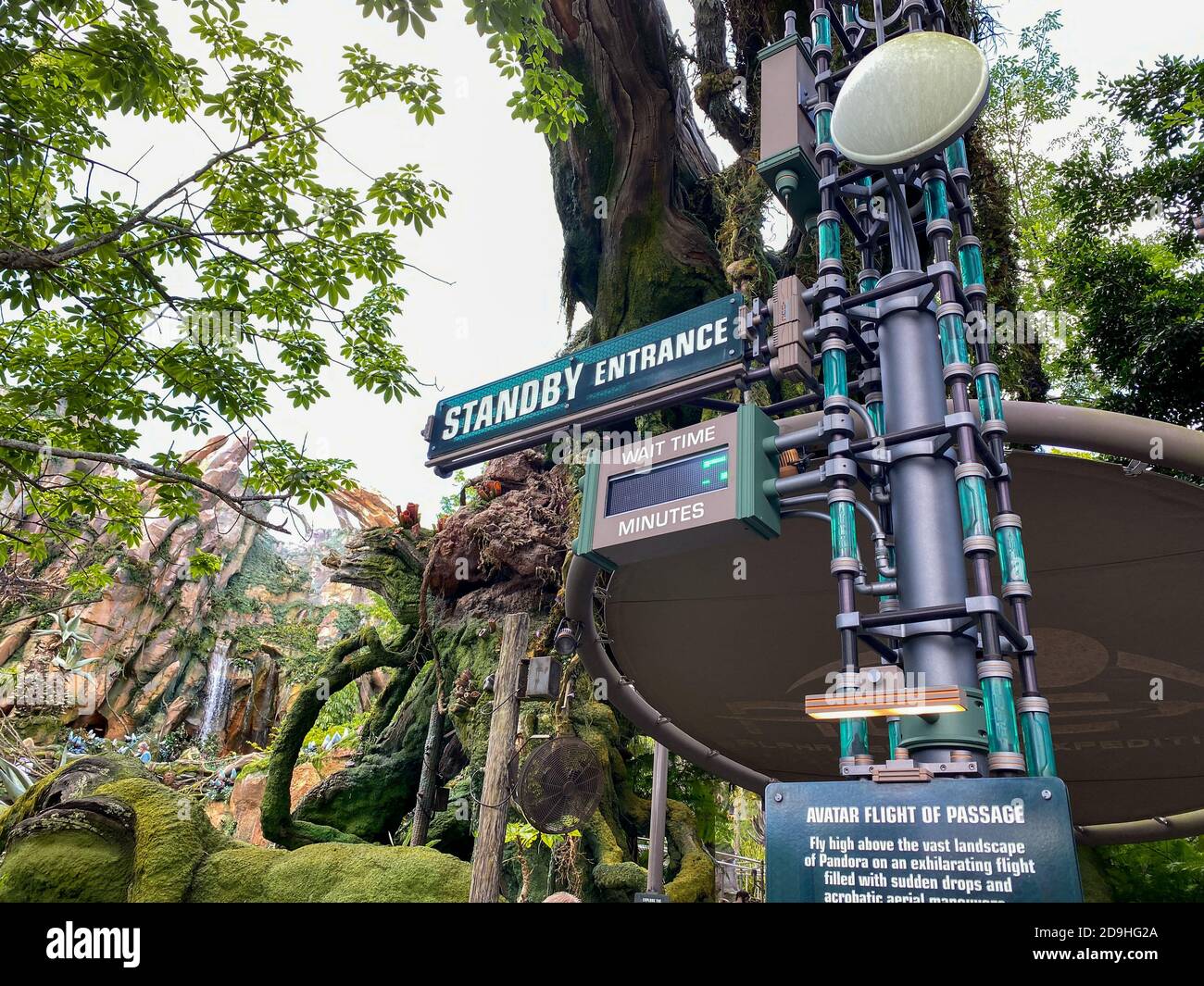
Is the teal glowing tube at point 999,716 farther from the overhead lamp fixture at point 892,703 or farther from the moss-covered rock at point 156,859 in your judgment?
the moss-covered rock at point 156,859

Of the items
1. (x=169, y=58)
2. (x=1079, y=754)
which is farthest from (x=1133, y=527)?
(x=169, y=58)

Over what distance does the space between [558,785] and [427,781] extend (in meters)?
6.75

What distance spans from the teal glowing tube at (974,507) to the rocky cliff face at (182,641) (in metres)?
26.9

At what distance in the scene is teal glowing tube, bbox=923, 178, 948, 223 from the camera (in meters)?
3.89

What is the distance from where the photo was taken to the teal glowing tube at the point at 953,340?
138 inches

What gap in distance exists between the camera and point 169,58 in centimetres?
612

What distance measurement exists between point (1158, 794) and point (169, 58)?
38.6 feet

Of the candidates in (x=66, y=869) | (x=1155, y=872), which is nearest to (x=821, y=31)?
(x=66, y=869)

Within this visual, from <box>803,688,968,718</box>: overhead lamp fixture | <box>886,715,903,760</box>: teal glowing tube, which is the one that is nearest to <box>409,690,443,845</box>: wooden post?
<box>886,715,903,760</box>: teal glowing tube

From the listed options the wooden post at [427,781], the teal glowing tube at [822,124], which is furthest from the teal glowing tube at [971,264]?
the wooden post at [427,781]

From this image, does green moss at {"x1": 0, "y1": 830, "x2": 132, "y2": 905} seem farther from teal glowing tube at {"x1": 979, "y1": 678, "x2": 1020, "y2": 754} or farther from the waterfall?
the waterfall

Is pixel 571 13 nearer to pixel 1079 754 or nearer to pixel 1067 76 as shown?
pixel 1079 754

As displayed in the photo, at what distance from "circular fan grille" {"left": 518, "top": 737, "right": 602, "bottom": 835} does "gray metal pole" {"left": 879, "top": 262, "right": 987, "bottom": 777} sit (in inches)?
195

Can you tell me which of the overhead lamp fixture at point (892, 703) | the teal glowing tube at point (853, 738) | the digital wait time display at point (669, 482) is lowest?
the teal glowing tube at point (853, 738)
